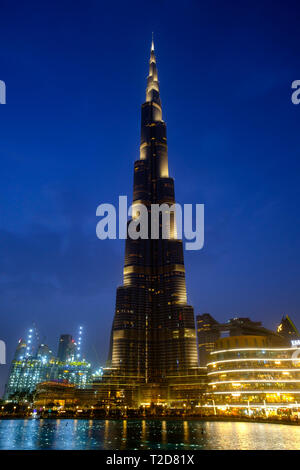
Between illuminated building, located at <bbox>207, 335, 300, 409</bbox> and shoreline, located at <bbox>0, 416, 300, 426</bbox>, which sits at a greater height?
illuminated building, located at <bbox>207, 335, 300, 409</bbox>

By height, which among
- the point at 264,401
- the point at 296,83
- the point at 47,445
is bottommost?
the point at 47,445

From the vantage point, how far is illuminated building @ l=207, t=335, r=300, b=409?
150 m

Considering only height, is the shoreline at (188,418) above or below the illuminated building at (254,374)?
below

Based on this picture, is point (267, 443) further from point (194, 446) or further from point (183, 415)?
point (183, 415)

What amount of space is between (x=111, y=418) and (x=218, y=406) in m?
57.6

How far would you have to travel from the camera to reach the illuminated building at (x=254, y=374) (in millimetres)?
150500

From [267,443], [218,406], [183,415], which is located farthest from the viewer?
[218,406]

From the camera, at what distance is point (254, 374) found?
517 ft

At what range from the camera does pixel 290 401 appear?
146500 mm

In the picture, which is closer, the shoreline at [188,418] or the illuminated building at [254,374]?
the shoreline at [188,418]

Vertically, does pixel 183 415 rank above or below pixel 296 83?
below
